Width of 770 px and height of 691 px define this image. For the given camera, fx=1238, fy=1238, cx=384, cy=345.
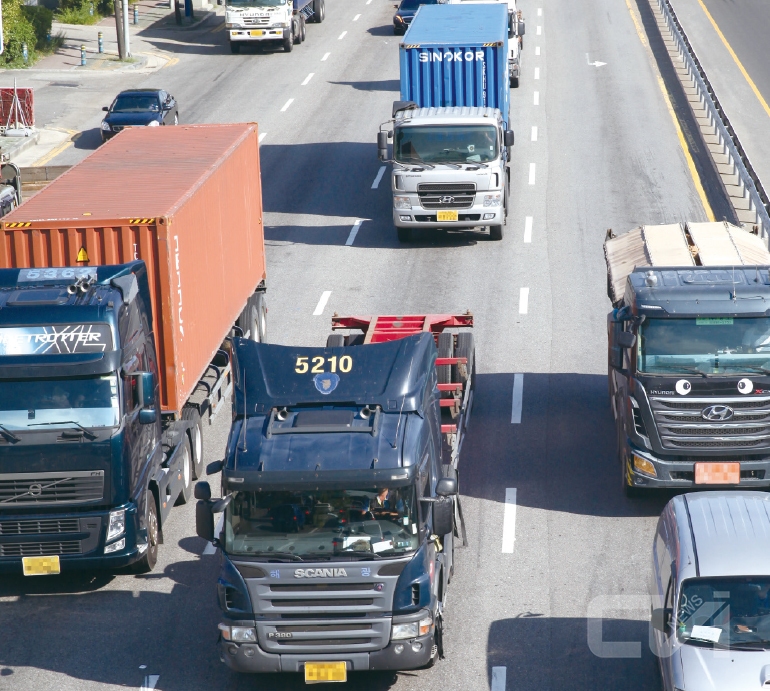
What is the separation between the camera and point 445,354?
16797 millimetres

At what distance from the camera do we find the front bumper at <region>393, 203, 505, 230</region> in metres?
26.2

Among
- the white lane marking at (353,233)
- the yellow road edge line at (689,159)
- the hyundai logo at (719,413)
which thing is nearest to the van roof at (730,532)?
the hyundai logo at (719,413)

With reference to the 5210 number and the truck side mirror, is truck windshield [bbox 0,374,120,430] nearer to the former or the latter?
the 5210 number

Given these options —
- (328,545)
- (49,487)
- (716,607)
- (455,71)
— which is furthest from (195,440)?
(455,71)

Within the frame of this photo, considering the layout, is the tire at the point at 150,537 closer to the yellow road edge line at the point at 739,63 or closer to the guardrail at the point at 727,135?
the guardrail at the point at 727,135

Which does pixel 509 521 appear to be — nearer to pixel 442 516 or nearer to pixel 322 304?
pixel 442 516

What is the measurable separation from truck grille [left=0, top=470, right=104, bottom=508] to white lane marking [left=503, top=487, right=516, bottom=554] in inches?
181

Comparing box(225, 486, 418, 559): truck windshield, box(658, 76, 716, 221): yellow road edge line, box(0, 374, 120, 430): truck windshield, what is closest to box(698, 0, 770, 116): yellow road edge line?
box(658, 76, 716, 221): yellow road edge line

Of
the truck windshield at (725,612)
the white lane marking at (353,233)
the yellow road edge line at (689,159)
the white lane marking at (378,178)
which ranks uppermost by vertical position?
the truck windshield at (725,612)

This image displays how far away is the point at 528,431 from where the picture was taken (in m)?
17.4

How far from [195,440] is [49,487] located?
11.9 ft

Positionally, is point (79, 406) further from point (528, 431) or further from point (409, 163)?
point (409, 163)

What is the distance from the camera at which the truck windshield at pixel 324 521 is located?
10648mm

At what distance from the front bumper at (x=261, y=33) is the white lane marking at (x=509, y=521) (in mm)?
33771
